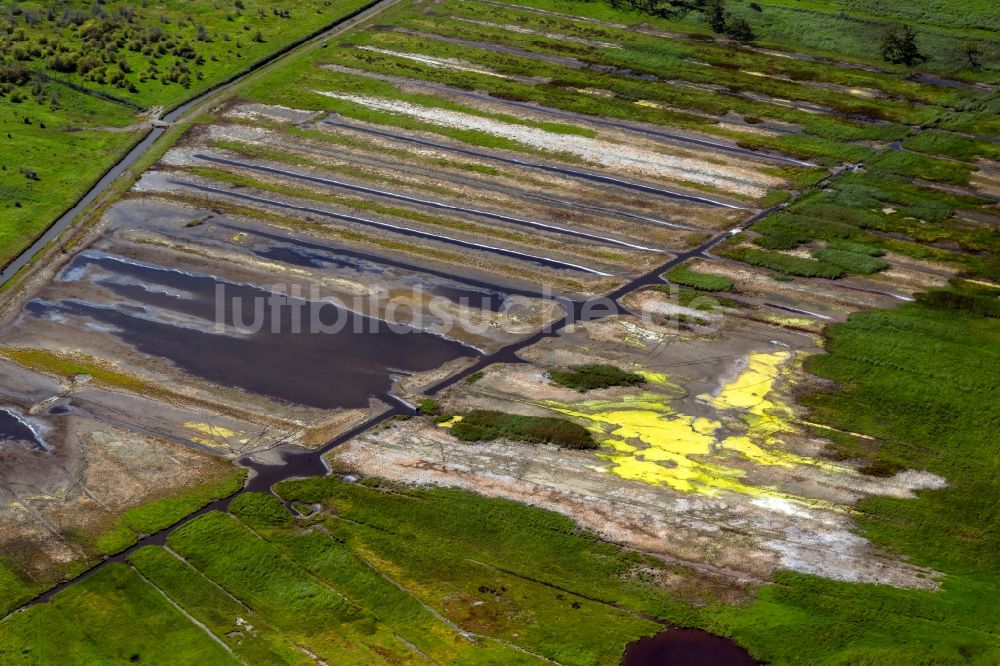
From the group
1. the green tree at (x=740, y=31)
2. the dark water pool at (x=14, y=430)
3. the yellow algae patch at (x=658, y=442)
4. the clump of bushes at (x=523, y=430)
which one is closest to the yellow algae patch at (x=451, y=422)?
the clump of bushes at (x=523, y=430)

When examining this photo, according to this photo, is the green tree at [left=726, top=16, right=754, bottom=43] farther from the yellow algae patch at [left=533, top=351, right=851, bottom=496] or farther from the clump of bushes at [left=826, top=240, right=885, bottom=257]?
the yellow algae patch at [left=533, top=351, right=851, bottom=496]

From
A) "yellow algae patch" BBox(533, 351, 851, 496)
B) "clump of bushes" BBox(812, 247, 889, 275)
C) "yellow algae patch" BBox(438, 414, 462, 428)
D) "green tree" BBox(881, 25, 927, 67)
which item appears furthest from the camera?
"green tree" BBox(881, 25, 927, 67)

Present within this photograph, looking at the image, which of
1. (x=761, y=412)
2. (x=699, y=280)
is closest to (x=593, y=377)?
(x=761, y=412)

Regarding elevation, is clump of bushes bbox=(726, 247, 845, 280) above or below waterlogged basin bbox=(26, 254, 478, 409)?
above

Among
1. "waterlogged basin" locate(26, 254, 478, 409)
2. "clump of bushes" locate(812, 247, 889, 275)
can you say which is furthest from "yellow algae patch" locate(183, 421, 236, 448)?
"clump of bushes" locate(812, 247, 889, 275)

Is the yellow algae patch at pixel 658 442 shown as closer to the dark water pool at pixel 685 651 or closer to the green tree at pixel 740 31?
the dark water pool at pixel 685 651

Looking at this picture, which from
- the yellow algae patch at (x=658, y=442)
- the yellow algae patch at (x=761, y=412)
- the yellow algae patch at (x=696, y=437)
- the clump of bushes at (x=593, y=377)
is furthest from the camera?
the clump of bushes at (x=593, y=377)
